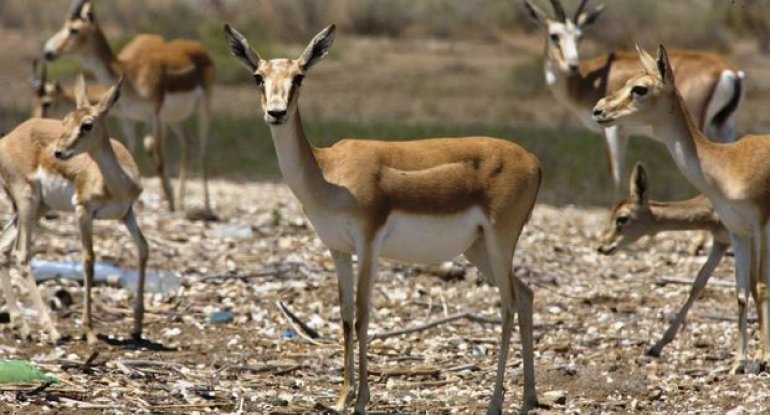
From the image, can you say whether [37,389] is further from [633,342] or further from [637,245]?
[637,245]

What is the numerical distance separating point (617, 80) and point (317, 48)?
285 inches

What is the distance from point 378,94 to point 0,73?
7087mm

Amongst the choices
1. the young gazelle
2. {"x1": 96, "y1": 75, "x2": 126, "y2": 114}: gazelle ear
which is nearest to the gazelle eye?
the young gazelle

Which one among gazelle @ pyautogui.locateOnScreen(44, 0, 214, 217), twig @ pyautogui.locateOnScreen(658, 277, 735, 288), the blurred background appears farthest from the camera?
the blurred background

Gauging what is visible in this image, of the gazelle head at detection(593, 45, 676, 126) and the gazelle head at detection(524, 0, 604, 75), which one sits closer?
the gazelle head at detection(593, 45, 676, 126)

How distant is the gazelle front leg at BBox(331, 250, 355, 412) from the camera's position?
8.86 metres

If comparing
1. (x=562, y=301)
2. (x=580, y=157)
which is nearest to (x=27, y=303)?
(x=562, y=301)

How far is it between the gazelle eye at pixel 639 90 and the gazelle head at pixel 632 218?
6.04ft

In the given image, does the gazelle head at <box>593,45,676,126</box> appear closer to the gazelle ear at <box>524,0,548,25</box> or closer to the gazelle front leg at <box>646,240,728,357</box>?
the gazelle front leg at <box>646,240,728,357</box>

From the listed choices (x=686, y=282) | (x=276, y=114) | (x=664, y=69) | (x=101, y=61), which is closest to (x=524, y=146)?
(x=101, y=61)

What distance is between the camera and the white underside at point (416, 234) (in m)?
8.68

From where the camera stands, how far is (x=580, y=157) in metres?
22.1

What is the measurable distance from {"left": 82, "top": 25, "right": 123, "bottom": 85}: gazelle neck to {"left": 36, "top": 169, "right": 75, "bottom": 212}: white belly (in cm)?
617

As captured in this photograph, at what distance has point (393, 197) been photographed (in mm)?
8742
